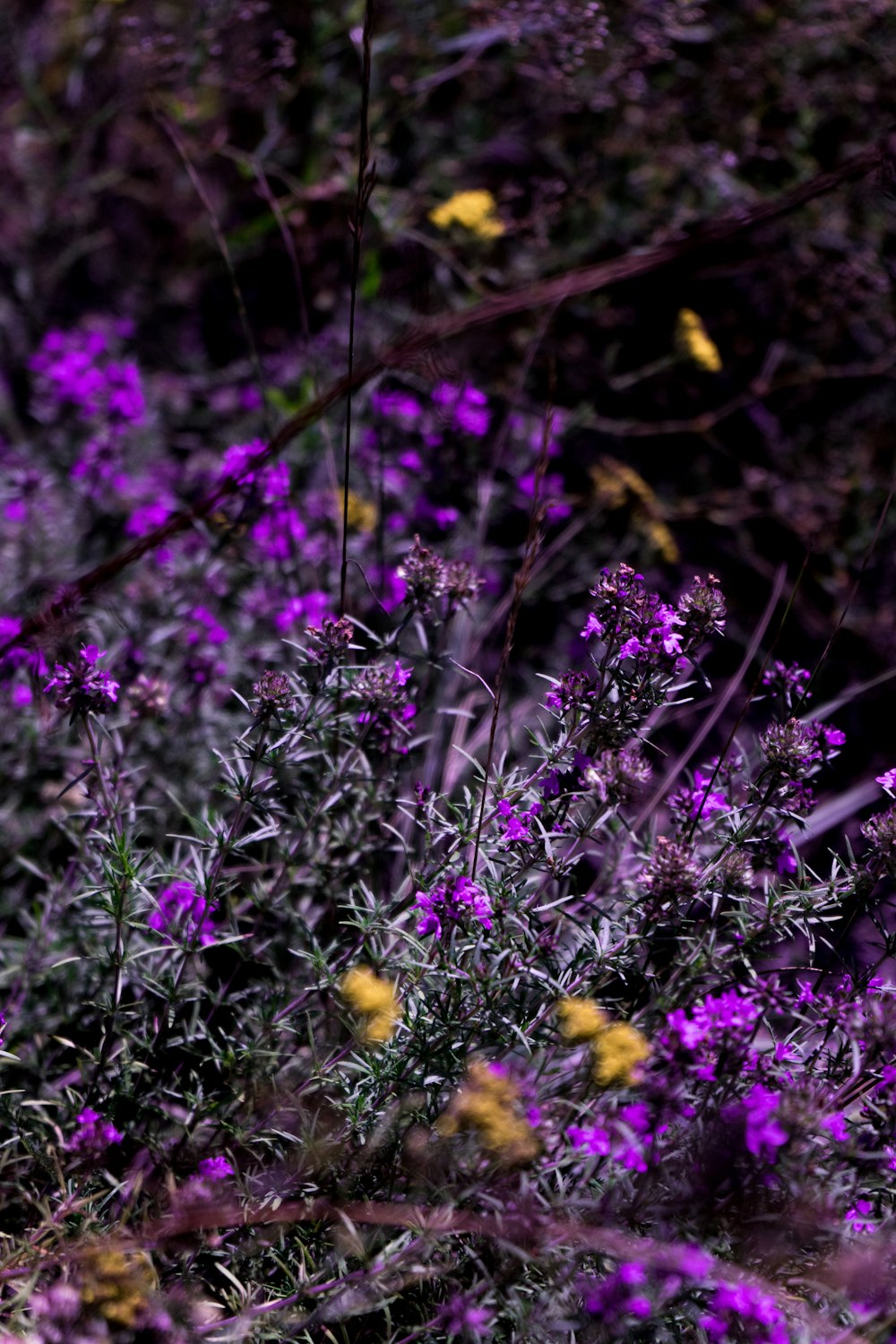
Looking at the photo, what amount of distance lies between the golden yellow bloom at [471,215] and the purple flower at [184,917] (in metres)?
2.38

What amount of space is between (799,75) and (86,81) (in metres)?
3.10

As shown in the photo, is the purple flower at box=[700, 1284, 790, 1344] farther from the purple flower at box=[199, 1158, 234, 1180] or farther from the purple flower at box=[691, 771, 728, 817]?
the purple flower at box=[199, 1158, 234, 1180]

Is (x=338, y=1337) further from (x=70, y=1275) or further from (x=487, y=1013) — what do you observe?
(x=487, y=1013)

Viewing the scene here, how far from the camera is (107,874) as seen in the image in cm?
209

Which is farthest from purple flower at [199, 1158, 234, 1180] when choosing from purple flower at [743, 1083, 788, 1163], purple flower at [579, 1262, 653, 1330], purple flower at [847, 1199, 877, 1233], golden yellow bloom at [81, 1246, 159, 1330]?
purple flower at [847, 1199, 877, 1233]

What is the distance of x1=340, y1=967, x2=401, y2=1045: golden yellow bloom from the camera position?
5.42ft

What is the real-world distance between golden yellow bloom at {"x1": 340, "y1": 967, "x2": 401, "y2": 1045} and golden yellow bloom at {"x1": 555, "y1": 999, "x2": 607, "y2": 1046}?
29 cm

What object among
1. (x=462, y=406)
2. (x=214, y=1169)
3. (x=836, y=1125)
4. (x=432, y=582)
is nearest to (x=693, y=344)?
(x=462, y=406)

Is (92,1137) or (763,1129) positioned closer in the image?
(763,1129)

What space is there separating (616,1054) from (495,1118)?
205 mm

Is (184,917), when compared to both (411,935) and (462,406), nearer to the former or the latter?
(411,935)

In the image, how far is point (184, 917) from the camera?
2283 mm

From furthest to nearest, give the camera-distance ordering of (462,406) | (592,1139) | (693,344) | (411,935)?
1. (693,344)
2. (462,406)
3. (411,935)
4. (592,1139)

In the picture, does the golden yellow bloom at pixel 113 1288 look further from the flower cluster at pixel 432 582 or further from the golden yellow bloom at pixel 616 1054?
the flower cluster at pixel 432 582
